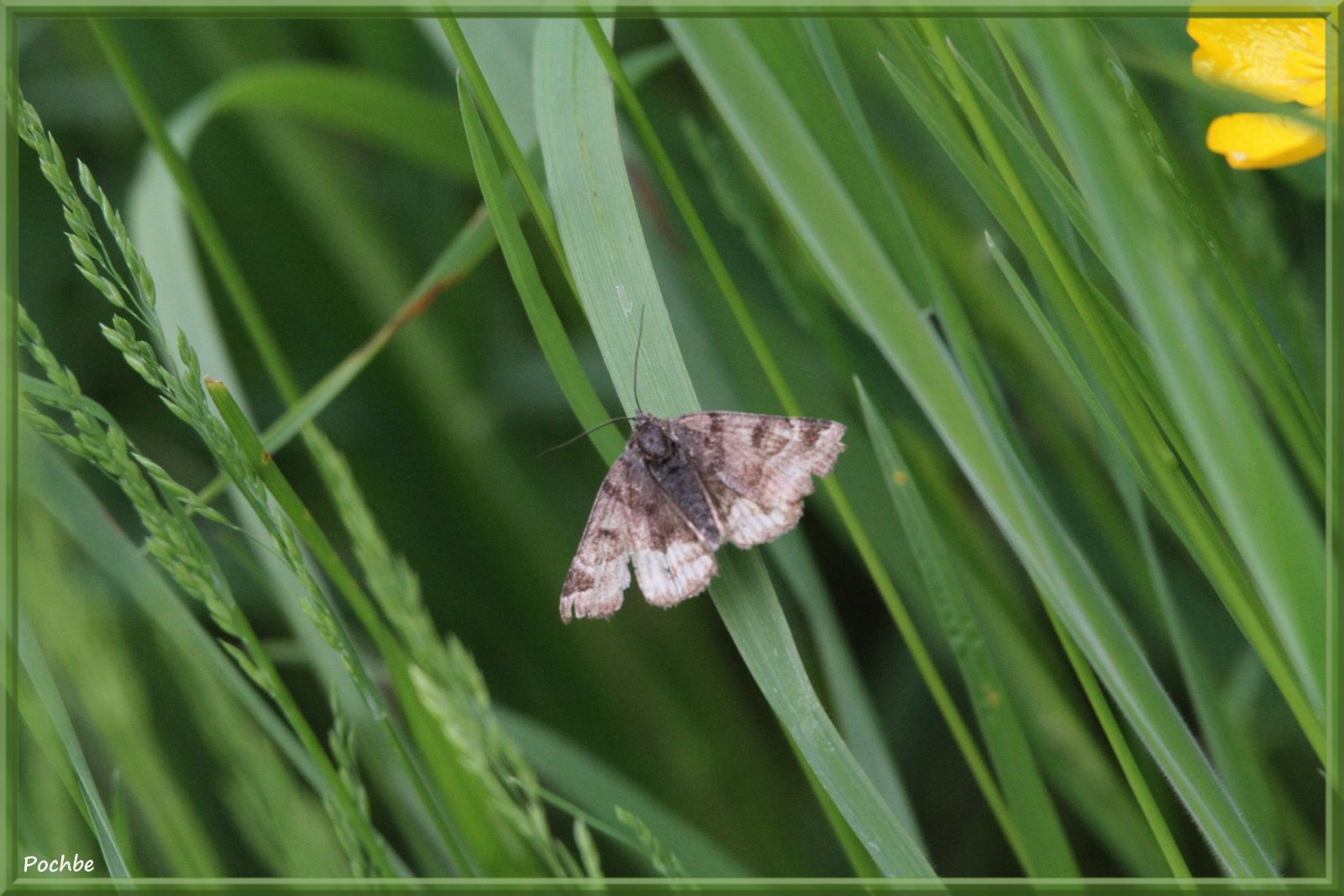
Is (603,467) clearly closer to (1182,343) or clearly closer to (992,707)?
(992,707)

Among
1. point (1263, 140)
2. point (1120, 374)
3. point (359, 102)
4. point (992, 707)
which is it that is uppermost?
point (359, 102)

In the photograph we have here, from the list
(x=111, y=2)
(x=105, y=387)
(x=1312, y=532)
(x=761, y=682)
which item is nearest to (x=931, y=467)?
(x=761, y=682)

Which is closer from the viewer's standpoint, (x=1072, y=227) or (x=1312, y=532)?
(x=1312, y=532)

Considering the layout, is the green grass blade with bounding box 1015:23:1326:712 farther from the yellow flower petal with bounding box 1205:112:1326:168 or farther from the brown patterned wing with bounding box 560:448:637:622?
the brown patterned wing with bounding box 560:448:637:622

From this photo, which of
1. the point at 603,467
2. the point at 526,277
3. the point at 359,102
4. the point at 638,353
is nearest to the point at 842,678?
the point at 638,353

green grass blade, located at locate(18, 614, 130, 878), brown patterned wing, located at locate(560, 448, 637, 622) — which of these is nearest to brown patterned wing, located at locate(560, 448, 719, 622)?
brown patterned wing, located at locate(560, 448, 637, 622)

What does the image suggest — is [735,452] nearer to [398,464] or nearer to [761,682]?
[761,682]
